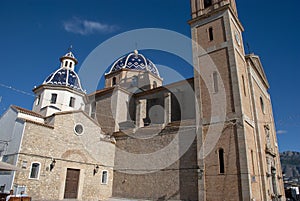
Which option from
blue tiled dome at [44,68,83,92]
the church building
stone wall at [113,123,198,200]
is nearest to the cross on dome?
blue tiled dome at [44,68,83,92]

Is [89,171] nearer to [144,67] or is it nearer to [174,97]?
[174,97]

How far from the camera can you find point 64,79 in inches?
903

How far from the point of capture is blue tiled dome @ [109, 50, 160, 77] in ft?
92.6

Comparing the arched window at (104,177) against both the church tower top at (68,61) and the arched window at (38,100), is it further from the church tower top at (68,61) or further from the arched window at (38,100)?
the church tower top at (68,61)

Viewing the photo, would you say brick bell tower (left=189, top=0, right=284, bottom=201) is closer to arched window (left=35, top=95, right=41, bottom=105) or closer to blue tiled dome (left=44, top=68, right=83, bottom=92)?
blue tiled dome (left=44, top=68, right=83, bottom=92)

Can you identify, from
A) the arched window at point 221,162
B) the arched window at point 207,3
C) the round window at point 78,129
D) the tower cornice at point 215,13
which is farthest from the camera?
the arched window at point 207,3

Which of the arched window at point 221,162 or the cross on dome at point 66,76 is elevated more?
the cross on dome at point 66,76

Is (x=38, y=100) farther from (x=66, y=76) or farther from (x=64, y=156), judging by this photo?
(x=64, y=156)

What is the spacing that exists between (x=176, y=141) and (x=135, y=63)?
49.5ft

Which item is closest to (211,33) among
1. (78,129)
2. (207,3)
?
(207,3)

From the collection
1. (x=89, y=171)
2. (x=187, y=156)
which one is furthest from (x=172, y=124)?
(x=89, y=171)

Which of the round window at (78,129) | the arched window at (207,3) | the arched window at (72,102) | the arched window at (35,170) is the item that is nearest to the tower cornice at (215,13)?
the arched window at (207,3)

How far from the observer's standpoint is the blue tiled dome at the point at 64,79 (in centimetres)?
2249

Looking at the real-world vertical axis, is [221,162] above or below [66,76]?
below
